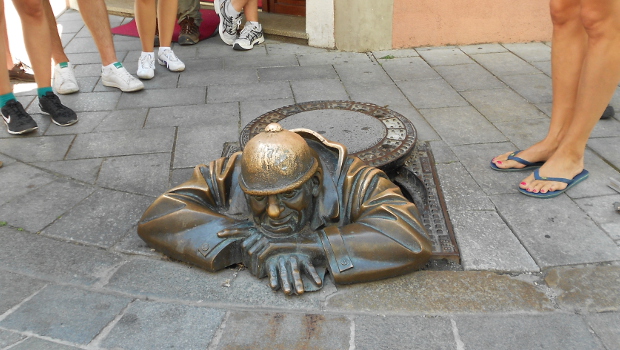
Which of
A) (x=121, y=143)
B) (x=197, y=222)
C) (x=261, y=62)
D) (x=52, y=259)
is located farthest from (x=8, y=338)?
(x=261, y=62)

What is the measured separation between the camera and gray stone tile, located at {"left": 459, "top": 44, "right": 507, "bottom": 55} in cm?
522

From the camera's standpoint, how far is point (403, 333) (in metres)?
1.88

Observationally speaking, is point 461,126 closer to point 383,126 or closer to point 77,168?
point 383,126

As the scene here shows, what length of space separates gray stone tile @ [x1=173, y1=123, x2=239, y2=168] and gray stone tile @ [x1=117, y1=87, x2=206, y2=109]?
1.85ft

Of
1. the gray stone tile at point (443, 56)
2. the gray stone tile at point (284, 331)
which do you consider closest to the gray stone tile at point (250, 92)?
the gray stone tile at point (443, 56)

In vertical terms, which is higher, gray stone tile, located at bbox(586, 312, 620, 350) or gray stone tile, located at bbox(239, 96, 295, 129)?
gray stone tile, located at bbox(586, 312, 620, 350)

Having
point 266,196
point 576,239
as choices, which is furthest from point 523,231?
point 266,196

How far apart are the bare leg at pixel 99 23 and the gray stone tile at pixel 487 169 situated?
309cm

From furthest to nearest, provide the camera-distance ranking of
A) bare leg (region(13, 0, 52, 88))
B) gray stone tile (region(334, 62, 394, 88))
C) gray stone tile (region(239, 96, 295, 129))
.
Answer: gray stone tile (region(334, 62, 394, 88)), gray stone tile (region(239, 96, 295, 129)), bare leg (region(13, 0, 52, 88))

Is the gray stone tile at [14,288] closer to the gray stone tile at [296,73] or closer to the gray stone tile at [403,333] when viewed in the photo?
the gray stone tile at [403,333]

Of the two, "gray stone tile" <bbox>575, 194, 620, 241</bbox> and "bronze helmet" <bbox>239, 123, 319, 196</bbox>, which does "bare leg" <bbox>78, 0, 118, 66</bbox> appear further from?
"gray stone tile" <bbox>575, 194, 620, 241</bbox>

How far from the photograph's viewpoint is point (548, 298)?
2025 millimetres

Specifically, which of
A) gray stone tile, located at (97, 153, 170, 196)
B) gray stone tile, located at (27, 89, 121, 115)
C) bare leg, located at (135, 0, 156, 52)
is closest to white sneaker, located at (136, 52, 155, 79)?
bare leg, located at (135, 0, 156, 52)

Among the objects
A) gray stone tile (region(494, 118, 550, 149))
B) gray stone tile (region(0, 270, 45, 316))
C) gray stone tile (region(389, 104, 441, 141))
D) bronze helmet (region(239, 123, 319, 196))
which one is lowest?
gray stone tile (region(389, 104, 441, 141))
